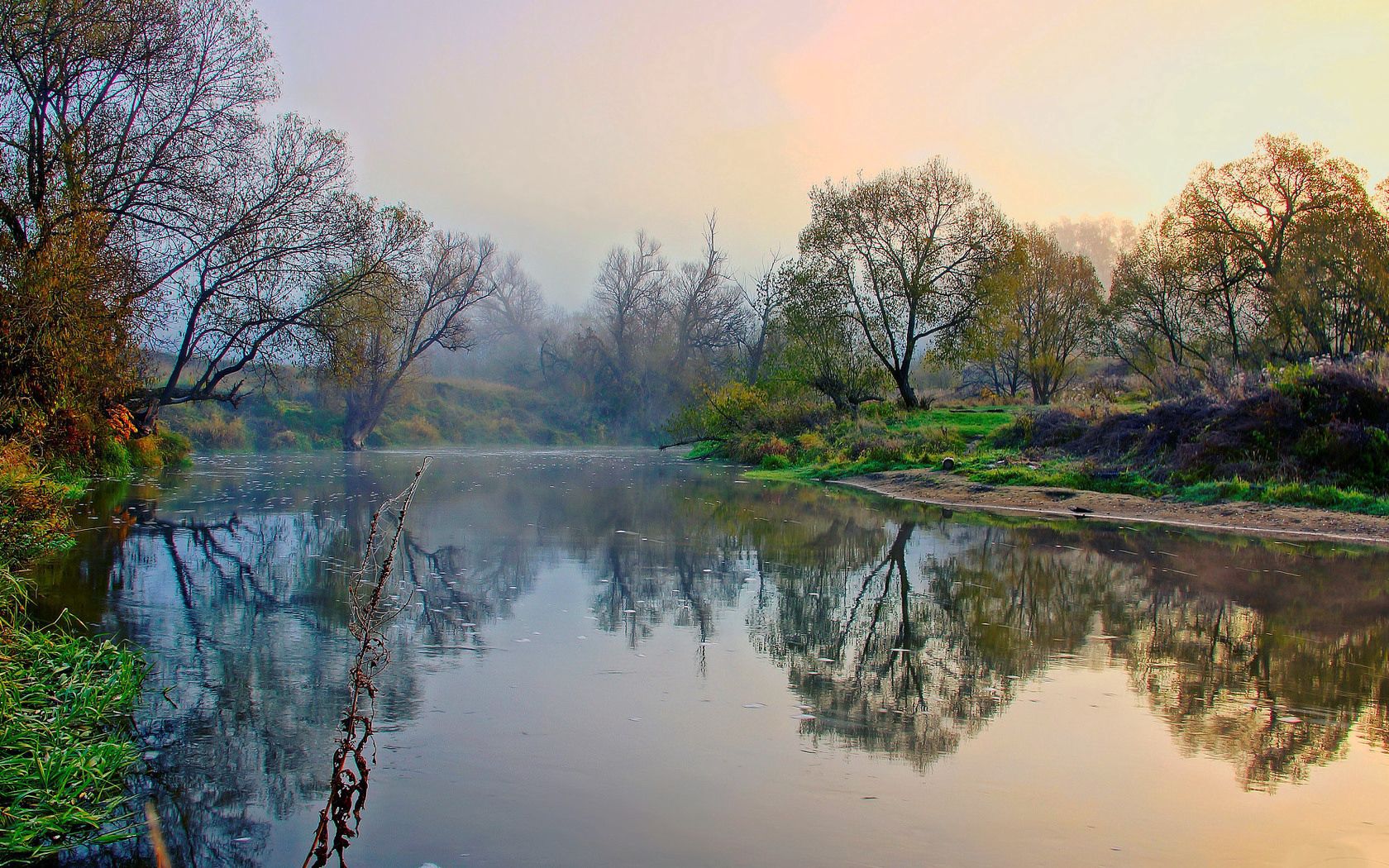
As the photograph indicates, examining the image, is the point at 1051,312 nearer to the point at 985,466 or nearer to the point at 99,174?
the point at 985,466

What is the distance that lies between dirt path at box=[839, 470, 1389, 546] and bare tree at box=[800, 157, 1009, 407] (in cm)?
1593

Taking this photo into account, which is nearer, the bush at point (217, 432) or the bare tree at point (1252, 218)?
the bare tree at point (1252, 218)

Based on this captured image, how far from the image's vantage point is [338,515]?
1708cm

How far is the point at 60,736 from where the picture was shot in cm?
477

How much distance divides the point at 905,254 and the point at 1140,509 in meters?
22.4

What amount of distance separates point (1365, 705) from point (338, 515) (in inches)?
608

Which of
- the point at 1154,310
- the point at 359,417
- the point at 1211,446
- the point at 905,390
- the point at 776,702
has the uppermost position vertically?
the point at 1154,310

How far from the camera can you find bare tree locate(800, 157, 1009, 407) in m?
37.1

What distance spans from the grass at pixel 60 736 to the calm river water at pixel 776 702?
0.63ft

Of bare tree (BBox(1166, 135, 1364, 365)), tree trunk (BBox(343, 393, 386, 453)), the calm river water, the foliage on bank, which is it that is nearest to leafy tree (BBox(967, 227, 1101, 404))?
bare tree (BBox(1166, 135, 1364, 365))

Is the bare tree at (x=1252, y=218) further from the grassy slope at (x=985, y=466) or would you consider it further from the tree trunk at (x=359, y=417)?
the tree trunk at (x=359, y=417)

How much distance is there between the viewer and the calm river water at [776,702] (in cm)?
420

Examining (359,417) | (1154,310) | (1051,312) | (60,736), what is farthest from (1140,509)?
(359,417)

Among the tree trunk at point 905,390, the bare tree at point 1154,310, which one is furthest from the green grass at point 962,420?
the bare tree at point 1154,310
